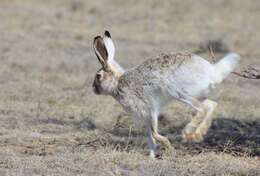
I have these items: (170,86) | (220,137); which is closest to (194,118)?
(170,86)

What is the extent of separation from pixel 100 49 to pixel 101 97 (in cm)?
261

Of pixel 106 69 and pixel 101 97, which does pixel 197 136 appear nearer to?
pixel 106 69

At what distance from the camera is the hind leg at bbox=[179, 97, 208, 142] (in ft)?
17.3

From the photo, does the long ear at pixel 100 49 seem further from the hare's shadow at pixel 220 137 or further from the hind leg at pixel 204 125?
the hind leg at pixel 204 125

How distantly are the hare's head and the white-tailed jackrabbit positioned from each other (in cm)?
1

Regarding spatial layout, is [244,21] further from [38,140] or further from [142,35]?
[38,140]

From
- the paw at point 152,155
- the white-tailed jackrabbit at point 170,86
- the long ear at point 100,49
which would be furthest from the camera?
the long ear at point 100,49

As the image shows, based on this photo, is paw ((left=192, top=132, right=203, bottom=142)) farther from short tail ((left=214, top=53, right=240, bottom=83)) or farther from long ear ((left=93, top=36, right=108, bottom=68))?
long ear ((left=93, top=36, right=108, bottom=68))

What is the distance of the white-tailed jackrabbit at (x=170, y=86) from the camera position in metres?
5.36

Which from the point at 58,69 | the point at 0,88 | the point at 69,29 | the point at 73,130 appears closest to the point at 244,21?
the point at 69,29

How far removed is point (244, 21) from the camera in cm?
1617

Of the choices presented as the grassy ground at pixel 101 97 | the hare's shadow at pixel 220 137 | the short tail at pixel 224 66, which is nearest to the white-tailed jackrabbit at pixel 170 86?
the short tail at pixel 224 66

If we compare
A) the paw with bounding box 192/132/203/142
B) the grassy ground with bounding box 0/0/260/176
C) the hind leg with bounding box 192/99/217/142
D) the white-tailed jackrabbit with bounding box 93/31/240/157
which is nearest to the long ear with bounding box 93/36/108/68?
the white-tailed jackrabbit with bounding box 93/31/240/157

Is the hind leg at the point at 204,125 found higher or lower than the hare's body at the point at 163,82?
lower
